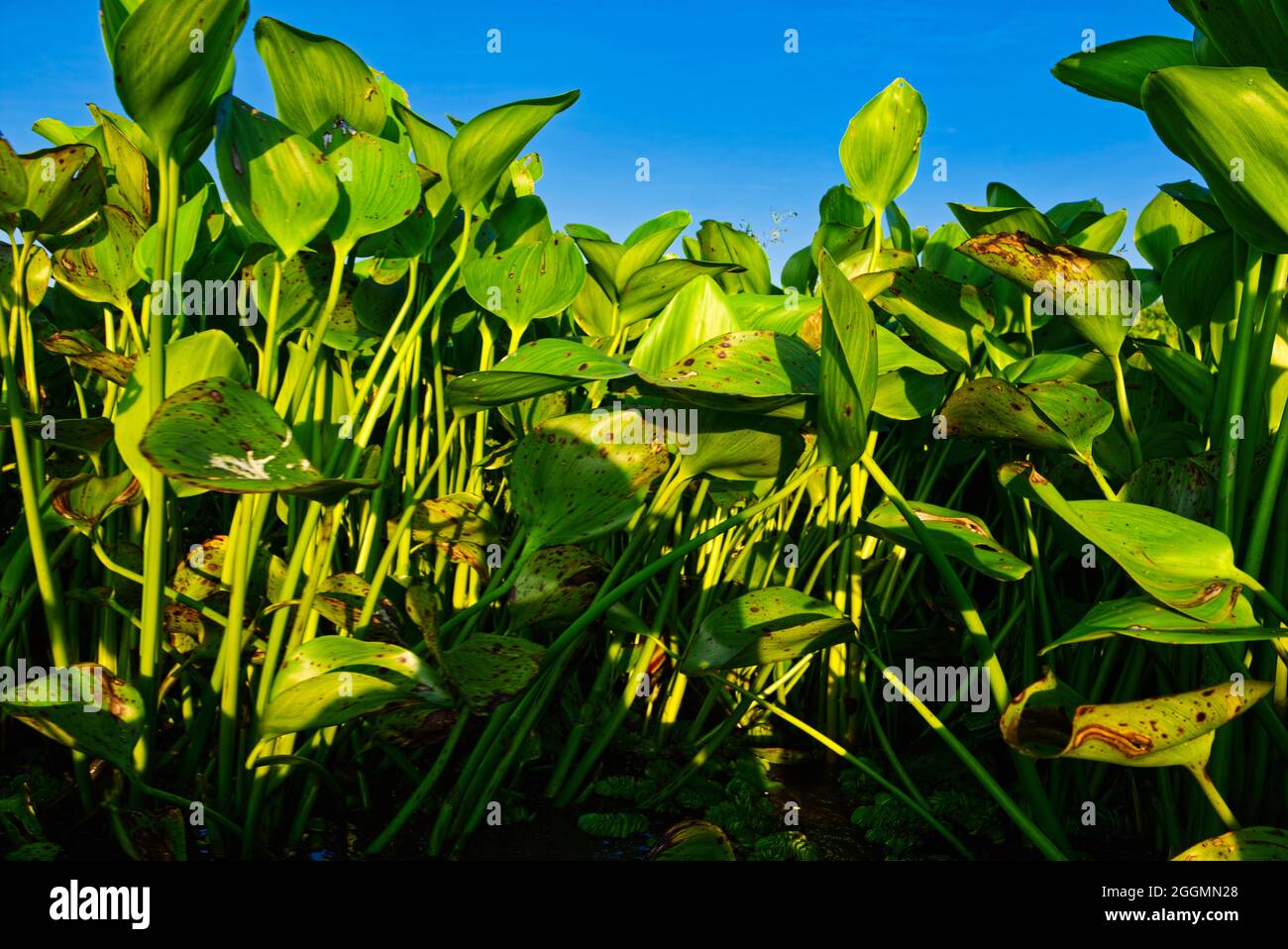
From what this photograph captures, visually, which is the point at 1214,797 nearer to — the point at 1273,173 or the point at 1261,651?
the point at 1261,651

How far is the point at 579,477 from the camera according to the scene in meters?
0.75

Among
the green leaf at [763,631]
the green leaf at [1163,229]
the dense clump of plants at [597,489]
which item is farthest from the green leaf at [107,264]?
the green leaf at [1163,229]

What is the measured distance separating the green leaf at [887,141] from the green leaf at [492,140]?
1.45 ft

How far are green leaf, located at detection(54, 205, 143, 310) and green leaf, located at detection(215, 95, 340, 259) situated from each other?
0.95ft

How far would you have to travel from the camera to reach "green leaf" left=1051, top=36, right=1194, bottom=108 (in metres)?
0.85

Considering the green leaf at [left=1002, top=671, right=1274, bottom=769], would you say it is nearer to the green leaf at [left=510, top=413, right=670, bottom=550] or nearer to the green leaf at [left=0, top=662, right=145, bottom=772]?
the green leaf at [left=510, top=413, right=670, bottom=550]

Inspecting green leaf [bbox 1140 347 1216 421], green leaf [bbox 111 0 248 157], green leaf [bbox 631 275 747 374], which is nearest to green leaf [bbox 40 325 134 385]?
green leaf [bbox 111 0 248 157]

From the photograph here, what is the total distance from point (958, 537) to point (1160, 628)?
7.6 inches

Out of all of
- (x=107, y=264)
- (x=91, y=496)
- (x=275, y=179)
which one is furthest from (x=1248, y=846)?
(x=107, y=264)

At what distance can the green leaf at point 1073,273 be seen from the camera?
0.85m

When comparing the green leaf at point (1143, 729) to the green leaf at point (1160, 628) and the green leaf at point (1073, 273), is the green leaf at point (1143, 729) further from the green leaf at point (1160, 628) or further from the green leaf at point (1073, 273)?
the green leaf at point (1073, 273)

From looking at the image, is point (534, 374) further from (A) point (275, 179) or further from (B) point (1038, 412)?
(B) point (1038, 412)

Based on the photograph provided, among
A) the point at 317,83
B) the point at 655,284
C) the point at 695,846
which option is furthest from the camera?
the point at 655,284
